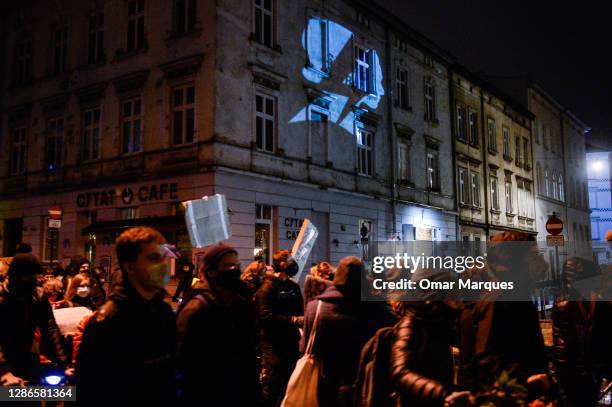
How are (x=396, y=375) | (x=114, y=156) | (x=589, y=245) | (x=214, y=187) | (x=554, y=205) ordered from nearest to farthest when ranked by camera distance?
1. (x=396, y=375)
2. (x=214, y=187)
3. (x=114, y=156)
4. (x=554, y=205)
5. (x=589, y=245)

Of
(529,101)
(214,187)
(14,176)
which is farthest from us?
(529,101)

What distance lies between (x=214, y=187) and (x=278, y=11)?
7.38 m

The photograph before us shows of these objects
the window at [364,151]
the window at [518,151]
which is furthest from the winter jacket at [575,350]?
the window at [518,151]

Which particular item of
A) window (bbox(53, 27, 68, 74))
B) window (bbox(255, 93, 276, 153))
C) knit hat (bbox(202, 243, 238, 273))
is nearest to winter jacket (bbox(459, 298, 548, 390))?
knit hat (bbox(202, 243, 238, 273))

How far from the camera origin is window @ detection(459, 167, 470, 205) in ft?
102

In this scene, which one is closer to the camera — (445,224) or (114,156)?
(114,156)

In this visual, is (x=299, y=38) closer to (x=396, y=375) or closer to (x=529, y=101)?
(x=396, y=375)

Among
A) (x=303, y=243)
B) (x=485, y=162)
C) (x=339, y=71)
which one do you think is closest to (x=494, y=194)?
(x=485, y=162)

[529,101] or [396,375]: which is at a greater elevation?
[529,101]

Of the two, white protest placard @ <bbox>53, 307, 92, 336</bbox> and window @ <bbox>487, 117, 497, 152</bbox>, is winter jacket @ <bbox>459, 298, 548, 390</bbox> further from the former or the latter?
window @ <bbox>487, 117, 497, 152</bbox>

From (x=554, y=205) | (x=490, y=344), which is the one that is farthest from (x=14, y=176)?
(x=554, y=205)

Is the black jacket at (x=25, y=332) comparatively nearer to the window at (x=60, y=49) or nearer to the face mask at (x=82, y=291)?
the face mask at (x=82, y=291)

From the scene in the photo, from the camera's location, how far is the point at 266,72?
17.9 m

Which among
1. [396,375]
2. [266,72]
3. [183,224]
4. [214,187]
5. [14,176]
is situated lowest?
[396,375]
